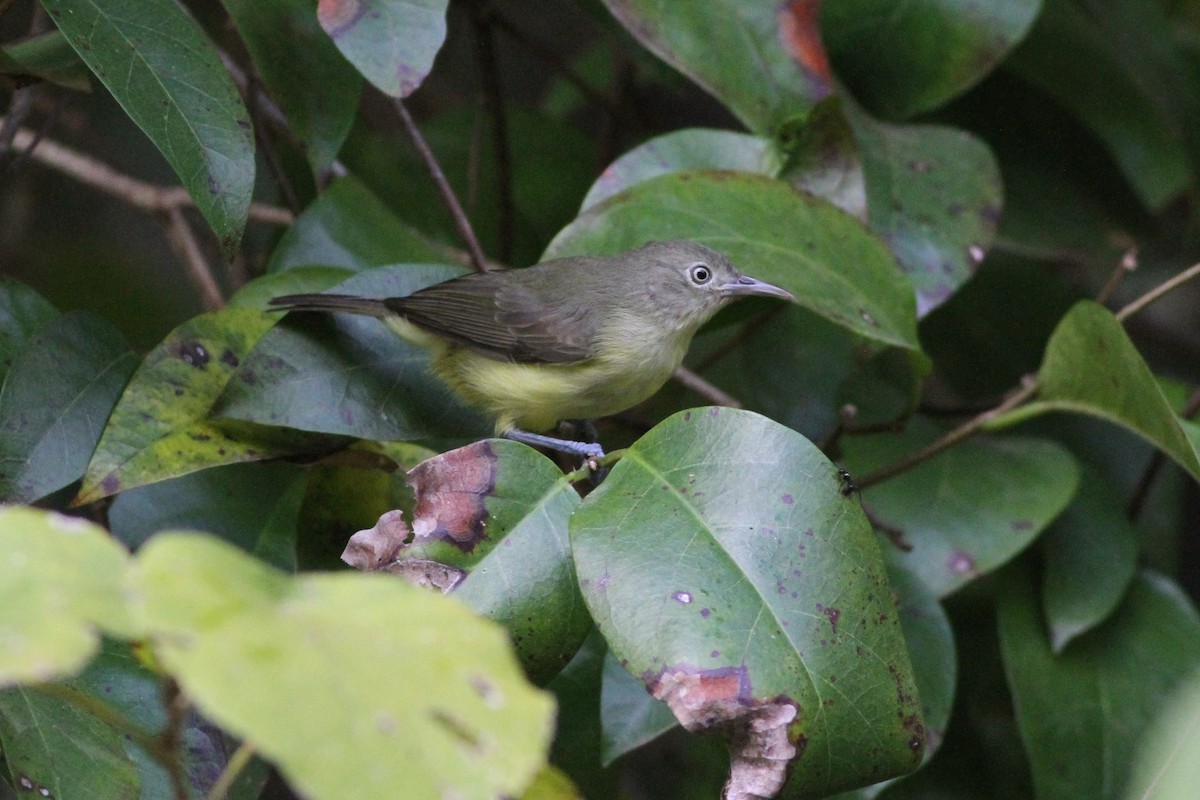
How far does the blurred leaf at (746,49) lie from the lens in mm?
2879

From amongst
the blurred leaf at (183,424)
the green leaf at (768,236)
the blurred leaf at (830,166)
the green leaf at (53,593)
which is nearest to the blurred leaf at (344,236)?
the blurred leaf at (183,424)

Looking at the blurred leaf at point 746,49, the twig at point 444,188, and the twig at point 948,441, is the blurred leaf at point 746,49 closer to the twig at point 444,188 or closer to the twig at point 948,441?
the twig at point 444,188

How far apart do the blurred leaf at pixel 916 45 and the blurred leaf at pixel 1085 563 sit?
125cm

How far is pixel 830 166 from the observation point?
298 centimetres

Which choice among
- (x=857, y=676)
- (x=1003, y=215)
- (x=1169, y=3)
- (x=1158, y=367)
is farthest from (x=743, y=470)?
(x=1169, y=3)

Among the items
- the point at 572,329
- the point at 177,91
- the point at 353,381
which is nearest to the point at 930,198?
the point at 572,329

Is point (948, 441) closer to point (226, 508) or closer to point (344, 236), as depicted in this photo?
point (344, 236)

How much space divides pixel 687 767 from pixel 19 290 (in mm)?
3016

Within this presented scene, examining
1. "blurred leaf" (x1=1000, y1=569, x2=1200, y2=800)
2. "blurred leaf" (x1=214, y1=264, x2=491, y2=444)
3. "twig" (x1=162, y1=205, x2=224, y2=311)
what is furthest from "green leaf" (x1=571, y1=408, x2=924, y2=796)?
"twig" (x1=162, y1=205, x2=224, y2=311)

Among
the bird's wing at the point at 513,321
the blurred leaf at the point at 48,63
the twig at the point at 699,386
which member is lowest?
the twig at the point at 699,386

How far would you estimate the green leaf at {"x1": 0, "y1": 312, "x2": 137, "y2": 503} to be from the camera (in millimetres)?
2238

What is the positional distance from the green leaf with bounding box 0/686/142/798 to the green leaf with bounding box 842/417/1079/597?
1823mm

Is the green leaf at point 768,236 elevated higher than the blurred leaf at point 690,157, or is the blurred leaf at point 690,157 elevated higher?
the blurred leaf at point 690,157

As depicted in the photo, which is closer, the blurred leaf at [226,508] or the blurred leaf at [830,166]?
the blurred leaf at [226,508]
